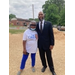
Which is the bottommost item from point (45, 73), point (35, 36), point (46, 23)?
point (45, 73)

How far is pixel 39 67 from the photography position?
3594mm

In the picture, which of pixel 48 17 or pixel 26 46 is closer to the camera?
pixel 26 46

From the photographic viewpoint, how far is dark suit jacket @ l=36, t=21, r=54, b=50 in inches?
109

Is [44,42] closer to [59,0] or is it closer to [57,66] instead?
[57,66]

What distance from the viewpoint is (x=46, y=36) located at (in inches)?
111

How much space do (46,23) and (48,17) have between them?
25.3 metres

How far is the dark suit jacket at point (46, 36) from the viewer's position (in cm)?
277

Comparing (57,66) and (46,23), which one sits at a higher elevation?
(46,23)

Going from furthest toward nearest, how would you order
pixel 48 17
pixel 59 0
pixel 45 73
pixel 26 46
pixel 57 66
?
pixel 59 0
pixel 48 17
pixel 57 66
pixel 45 73
pixel 26 46
